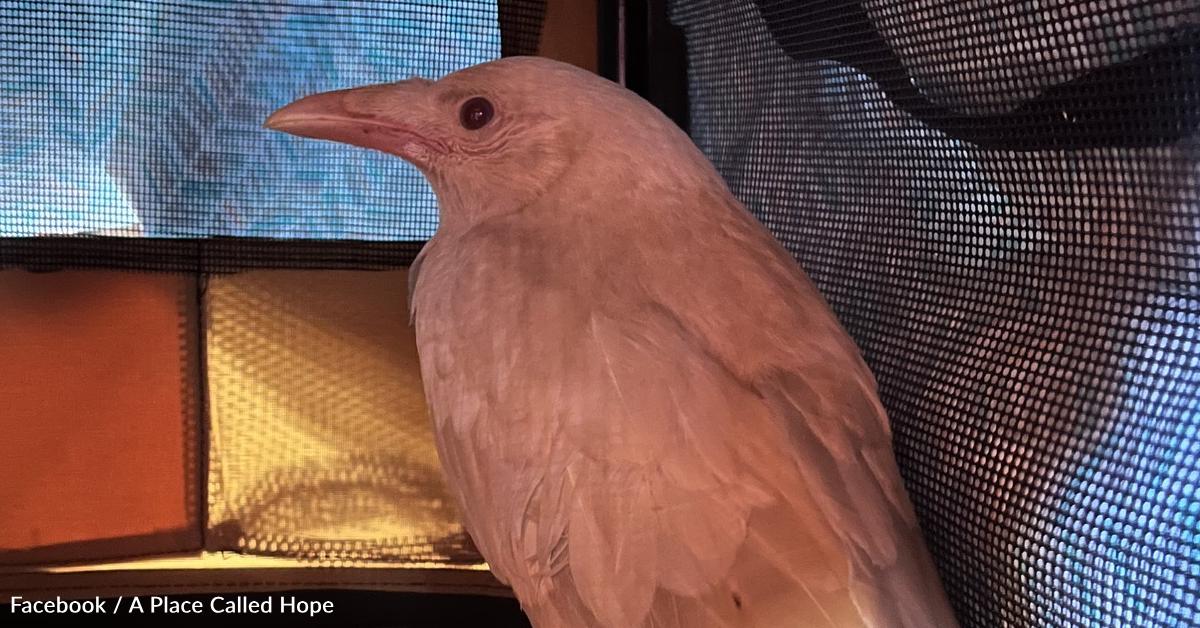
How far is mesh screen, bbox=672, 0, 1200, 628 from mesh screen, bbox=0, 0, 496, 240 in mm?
863

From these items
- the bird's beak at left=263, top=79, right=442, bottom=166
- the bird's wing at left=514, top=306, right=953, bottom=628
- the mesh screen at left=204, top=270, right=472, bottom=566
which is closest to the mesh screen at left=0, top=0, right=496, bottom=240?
the mesh screen at left=204, top=270, right=472, bottom=566

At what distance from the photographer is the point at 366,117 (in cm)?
121

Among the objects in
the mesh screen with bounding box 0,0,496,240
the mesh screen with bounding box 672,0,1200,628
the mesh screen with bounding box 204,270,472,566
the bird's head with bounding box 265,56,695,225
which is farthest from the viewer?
the mesh screen with bounding box 204,270,472,566

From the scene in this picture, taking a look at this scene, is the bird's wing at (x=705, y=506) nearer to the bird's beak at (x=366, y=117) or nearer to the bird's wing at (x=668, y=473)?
the bird's wing at (x=668, y=473)

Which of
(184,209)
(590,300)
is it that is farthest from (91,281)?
(590,300)

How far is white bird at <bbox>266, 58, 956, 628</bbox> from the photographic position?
849 millimetres

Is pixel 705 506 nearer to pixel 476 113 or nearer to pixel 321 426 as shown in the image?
pixel 476 113

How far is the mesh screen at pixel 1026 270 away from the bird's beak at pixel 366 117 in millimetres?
559

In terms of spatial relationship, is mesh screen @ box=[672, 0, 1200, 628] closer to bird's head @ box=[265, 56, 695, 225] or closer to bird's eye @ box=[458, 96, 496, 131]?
bird's head @ box=[265, 56, 695, 225]

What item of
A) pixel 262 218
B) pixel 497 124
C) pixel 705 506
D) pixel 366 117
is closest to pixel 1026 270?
pixel 705 506

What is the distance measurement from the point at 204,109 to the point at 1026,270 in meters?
1.55

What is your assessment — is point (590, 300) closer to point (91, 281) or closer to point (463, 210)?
point (463, 210)

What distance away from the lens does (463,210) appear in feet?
4.16

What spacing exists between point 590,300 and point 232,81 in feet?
3.81
